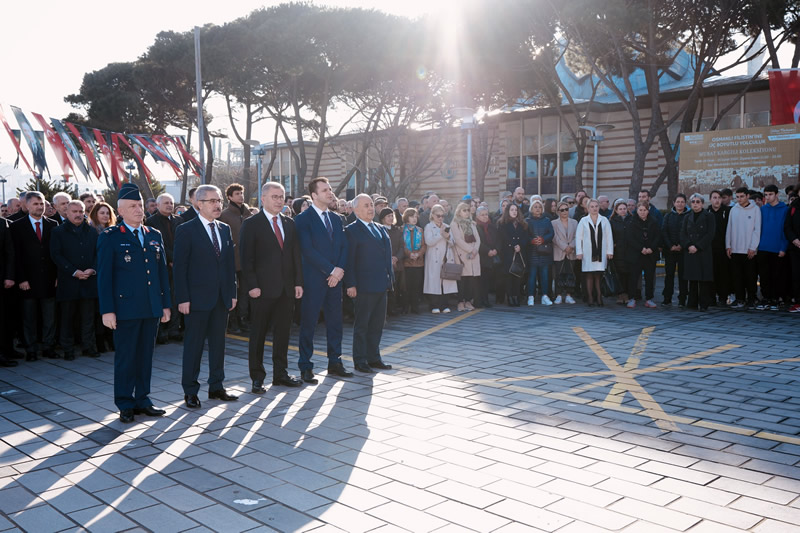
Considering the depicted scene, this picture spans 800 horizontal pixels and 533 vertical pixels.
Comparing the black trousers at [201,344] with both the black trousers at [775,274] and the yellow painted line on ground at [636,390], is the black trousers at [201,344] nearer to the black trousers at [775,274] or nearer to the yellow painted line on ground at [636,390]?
the yellow painted line on ground at [636,390]

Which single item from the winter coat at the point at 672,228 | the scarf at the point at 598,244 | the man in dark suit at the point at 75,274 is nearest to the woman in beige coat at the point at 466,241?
the scarf at the point at 598,244

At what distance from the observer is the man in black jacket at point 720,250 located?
470 inches

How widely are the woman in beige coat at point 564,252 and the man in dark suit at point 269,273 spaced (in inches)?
287

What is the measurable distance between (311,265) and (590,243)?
684 centimetres

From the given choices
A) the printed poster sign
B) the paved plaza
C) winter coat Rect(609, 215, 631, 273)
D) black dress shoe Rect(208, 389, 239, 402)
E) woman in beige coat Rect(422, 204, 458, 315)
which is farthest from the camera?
the printed poster sign

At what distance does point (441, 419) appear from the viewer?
5453 millimetres

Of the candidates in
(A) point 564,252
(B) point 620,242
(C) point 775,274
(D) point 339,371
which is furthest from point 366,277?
(C) point 775,274

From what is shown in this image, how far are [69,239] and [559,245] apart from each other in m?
8.38

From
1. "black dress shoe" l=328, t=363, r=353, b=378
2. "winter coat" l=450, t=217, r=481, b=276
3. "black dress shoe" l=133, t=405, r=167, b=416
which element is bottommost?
"black dress shoe" l=133, t=405, r=167, b=416

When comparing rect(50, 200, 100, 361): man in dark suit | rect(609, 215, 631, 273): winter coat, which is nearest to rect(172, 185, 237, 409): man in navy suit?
rect(50, 200, 100, 361): man in dark suit

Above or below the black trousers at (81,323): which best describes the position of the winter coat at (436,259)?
above

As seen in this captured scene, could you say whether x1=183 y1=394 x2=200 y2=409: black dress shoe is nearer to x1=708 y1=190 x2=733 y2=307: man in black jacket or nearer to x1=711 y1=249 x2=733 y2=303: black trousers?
x1=708 y1=190 x2=733 y2=307: man in black jacket

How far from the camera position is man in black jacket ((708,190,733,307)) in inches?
470

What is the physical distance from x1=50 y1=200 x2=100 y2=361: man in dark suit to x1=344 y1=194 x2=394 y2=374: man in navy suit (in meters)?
3.47
